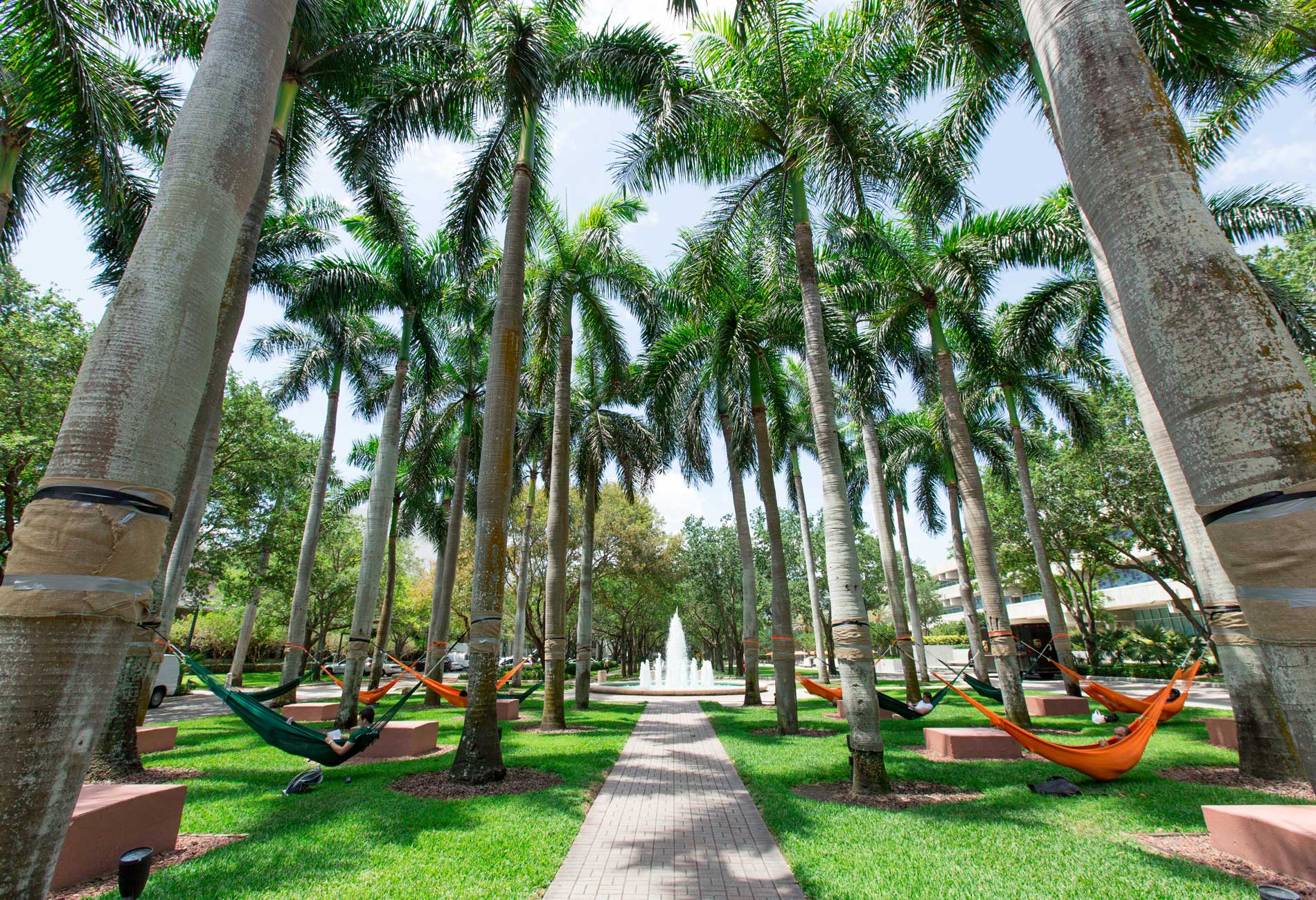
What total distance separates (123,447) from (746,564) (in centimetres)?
1456

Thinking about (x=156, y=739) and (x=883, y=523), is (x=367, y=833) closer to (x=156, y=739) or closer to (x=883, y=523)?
(x=156, y=739)

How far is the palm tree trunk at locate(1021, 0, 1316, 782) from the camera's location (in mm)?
1771

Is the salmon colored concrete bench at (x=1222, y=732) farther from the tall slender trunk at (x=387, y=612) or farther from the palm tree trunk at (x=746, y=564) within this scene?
the tall slender trunk at (x=387, y=612)

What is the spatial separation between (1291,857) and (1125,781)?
343 cm

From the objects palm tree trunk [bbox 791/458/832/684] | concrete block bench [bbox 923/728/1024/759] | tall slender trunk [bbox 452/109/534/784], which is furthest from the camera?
palm tree trunk [bbox 791/458/832/684]

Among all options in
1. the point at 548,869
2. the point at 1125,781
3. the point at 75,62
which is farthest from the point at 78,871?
the point at 1125,781

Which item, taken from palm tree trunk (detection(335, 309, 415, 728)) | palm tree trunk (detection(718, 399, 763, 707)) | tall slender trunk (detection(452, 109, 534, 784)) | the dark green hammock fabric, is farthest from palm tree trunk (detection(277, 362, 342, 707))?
palm tree trunk (detection(718, 399, 763, 707))

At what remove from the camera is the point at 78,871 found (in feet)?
13.7

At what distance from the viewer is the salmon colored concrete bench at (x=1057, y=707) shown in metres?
13.8

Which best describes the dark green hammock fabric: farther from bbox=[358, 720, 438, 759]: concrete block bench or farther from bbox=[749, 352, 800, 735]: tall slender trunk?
bbox=[749, 352, 800, 735]: tall slender trunk

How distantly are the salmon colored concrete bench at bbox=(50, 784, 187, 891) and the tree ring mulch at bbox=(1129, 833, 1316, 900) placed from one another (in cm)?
809

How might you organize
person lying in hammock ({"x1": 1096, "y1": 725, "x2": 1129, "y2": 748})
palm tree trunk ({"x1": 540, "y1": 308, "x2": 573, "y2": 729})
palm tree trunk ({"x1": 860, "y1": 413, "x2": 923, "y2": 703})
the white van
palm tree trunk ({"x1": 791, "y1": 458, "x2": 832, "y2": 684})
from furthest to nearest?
1. palm tree trunk ({"x1": 791, "y1": 458, "x2": 832, "y2": 684})
2. the white van
3. palm tree trunk ({"x1": 860, "y1": 413, "x2": 923, "y2": 703})
4. palm tree trunk ({"x1": 540, "y1": 308, "x2": 573, "y2": 729})
5. person lying in hammock ({"x1": 1096, "y1": 725, "x2": 1129, "y2": 748})

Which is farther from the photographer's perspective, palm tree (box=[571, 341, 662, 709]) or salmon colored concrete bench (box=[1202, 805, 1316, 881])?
palm tree (box=[571, 341, 662, 709])

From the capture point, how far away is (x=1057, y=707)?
548 inches
